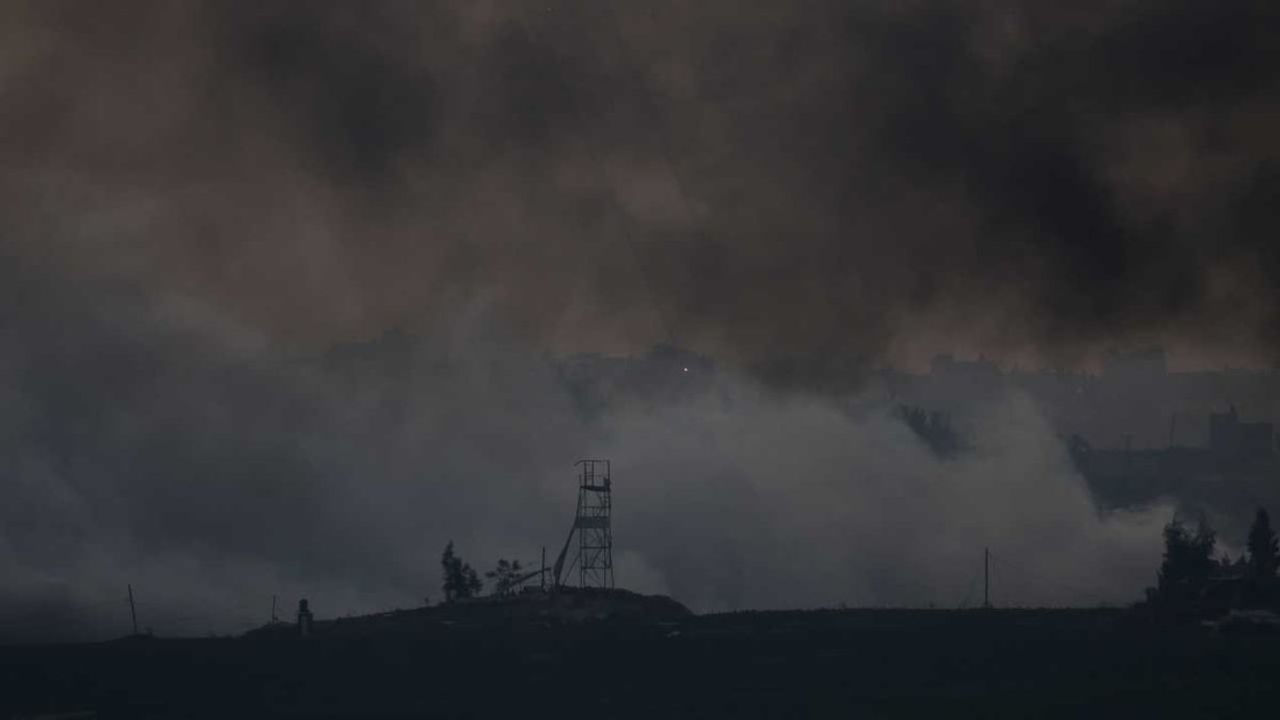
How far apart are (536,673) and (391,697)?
7.53 m

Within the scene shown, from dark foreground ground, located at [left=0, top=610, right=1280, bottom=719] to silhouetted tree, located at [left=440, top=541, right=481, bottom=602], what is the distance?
20.7 m

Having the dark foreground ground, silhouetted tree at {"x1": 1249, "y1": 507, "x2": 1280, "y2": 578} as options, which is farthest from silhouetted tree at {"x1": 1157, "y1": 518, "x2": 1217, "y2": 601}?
the dark foreground ground

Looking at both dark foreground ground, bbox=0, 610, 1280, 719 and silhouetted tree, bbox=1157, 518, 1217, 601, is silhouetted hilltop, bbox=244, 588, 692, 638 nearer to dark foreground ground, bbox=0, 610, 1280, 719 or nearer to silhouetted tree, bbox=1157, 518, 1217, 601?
dark foreground ground, bbox=0, 610, 1280, 719

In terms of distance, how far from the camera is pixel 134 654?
3179 inches

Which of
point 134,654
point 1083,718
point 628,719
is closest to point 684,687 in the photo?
point 628,719

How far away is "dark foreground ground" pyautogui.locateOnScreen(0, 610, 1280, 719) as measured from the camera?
66.8 metres

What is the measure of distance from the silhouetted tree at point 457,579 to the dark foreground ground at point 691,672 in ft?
67.8

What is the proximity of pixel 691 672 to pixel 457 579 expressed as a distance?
125 ft

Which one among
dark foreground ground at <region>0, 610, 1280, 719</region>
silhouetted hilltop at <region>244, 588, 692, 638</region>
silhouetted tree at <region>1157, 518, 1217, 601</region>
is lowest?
dark foreground ground at <region>0, 610, 1280, 719</region>

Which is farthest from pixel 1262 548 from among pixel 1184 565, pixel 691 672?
pixel 691 672

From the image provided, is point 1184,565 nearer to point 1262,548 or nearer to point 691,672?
point 1262,548

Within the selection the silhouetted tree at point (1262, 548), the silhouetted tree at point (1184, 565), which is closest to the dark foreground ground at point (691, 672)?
the silhouetted tree at point (1184, 565)

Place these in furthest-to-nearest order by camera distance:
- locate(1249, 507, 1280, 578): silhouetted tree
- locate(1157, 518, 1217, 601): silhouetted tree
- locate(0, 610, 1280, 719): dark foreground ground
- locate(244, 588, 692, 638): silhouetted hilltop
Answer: locate(1249, 507, 1280, 578): silhouetted tree < locate(1157, 518, 1217, 601): silhouetted tree < locate(244, 588, 692, 638): silhouetted hilltop < locate(0, 610, 1280, 719): dark foreground ground

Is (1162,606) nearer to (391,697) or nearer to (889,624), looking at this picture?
(889,624)
